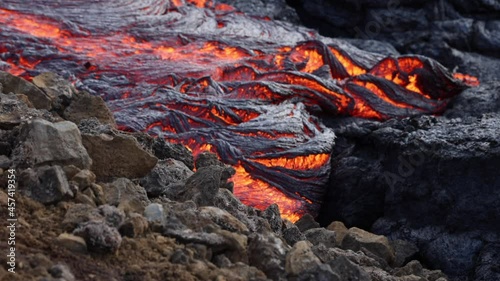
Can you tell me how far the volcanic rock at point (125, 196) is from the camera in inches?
123

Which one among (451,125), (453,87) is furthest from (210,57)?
(451,125)

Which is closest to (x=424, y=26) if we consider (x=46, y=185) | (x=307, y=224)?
(x=307, y=224)

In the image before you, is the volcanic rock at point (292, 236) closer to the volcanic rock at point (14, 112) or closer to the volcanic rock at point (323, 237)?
the volcanic rock at point (323, 237)

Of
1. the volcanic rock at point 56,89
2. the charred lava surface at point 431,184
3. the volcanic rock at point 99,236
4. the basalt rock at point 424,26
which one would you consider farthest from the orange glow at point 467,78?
the volcanic rock at point 99,236

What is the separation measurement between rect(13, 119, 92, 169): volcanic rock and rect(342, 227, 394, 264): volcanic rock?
1525mm

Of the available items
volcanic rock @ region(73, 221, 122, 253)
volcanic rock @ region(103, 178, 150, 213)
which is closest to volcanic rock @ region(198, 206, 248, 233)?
volcanic rock @ region(103, 178, 150, 213)

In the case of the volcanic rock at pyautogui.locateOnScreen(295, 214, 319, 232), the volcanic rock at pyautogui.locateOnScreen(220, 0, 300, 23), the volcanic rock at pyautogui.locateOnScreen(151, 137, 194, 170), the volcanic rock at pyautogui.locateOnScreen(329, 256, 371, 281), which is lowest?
the volcanic rock at pyautogui.locateOnScreen(220, 0, 300, 23)

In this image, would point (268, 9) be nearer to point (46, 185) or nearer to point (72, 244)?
point (46, 185)

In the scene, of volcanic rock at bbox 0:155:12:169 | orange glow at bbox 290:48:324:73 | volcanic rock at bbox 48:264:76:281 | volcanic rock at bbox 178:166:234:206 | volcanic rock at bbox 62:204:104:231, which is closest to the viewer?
volcanic rock at bbox 48:264:76:281

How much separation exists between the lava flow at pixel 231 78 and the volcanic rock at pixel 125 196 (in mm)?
2553

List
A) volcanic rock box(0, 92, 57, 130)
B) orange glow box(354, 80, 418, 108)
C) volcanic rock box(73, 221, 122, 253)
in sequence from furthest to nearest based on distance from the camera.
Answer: orange glow box(354, 80, 418, 108)
volcanic rock box(0, 92, 57, 130)
volcanic rock box(73, 221, 122, 253)

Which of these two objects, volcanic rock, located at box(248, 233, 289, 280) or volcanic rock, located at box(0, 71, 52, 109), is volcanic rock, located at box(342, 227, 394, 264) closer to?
volcanic rock, located at box(248, 233, 289, 280)

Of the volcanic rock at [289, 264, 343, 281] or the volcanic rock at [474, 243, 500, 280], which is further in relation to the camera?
the volcanic rock at [474, 243, 500, 280]

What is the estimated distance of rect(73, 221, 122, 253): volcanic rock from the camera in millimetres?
2723
